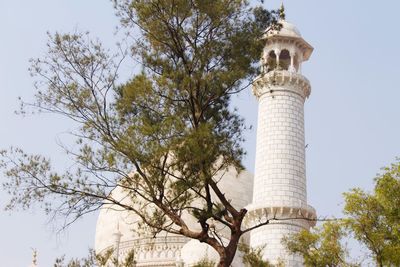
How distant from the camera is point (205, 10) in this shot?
1189cm

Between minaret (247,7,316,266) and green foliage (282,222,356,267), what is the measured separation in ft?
14.6

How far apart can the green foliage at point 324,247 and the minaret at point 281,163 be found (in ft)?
14.6

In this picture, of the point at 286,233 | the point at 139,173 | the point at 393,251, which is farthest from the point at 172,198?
the point at 286,233

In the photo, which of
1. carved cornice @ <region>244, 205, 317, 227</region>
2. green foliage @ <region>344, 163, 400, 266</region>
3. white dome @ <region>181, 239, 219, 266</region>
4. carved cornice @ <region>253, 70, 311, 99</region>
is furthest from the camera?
carved cornice @ <region>253, 70, 311, 99</region>

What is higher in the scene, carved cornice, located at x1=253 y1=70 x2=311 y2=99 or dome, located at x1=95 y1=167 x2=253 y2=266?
carved cornice, located at x1=253 y1=70 x2=311 y2=99

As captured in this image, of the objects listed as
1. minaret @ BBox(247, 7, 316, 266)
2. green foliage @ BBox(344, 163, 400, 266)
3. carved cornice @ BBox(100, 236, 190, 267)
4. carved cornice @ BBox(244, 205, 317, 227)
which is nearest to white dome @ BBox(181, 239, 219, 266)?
minaret @ BBox(247, 7, 316, 266)

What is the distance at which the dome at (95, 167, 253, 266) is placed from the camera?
26.2m

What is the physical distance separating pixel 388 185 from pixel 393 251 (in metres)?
1.45

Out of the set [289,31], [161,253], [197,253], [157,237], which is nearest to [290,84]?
[289,31]

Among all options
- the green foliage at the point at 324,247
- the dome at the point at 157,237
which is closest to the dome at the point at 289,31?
the dome at the point at 157,237

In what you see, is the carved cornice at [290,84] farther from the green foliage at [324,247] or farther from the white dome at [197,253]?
the green foliage at [324,247]

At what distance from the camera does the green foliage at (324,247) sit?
15.9m

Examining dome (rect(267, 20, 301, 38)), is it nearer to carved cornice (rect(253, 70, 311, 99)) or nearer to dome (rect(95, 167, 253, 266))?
carved cornice (rect(253, 70, 311, 99))

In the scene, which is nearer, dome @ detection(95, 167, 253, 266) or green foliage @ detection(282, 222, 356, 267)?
green foliage @ detection(282, 222, 356, 267)
